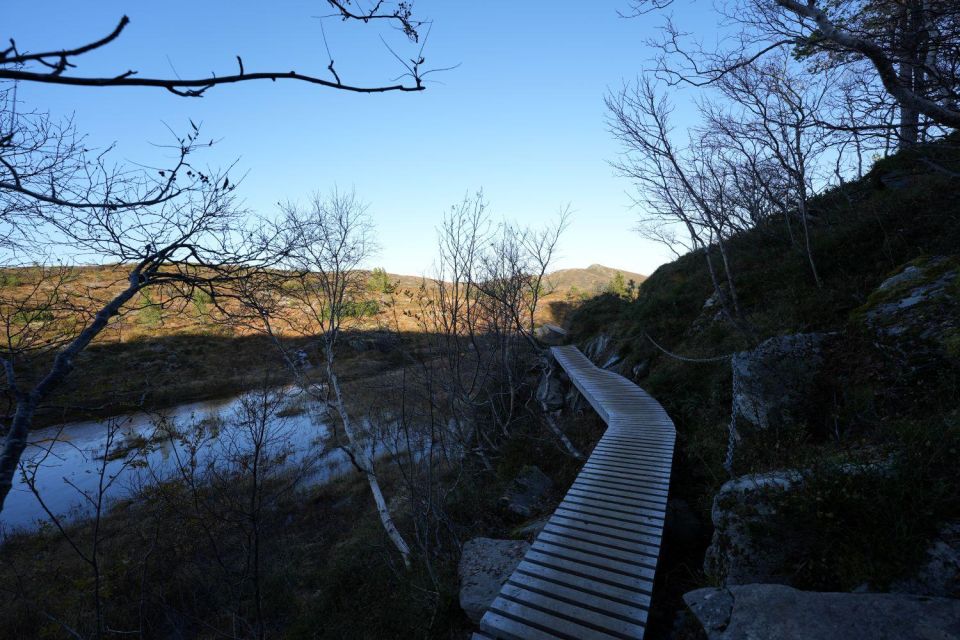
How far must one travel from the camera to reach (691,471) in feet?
25.0

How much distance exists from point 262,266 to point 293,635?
321 inches

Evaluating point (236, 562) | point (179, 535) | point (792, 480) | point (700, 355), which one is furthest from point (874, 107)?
point (179, 535)

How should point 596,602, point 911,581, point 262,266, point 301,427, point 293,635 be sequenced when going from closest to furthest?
1. point 911,581
2. point 262,266
3. point 596,602
4. point 293,635
5. point 301,427

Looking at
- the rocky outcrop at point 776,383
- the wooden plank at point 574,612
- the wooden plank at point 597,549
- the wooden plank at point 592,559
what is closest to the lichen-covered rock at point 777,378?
the rocky outcrop at point 776,383

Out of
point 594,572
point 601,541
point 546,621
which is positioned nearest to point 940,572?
point 594,572

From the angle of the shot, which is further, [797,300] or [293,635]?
[797,300]

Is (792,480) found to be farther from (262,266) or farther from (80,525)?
(80,525)

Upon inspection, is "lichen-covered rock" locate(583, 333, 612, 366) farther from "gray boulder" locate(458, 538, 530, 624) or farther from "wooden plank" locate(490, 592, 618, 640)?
"wooden plank" locate(490, 592, 618, 640)

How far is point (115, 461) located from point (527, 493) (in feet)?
64.7

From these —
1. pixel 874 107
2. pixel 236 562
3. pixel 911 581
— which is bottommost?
pixel 236 562

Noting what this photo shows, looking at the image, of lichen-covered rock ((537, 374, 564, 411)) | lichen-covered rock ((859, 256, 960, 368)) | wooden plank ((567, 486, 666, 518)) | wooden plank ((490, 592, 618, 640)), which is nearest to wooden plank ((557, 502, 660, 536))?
wooden plank ((567, 486, 666, 518))

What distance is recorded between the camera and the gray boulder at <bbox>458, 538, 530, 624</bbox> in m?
5.31

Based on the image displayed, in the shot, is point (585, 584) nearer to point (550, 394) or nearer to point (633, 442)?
point (633, 442)

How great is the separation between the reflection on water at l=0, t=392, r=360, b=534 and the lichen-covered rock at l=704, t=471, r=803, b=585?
9494mm
